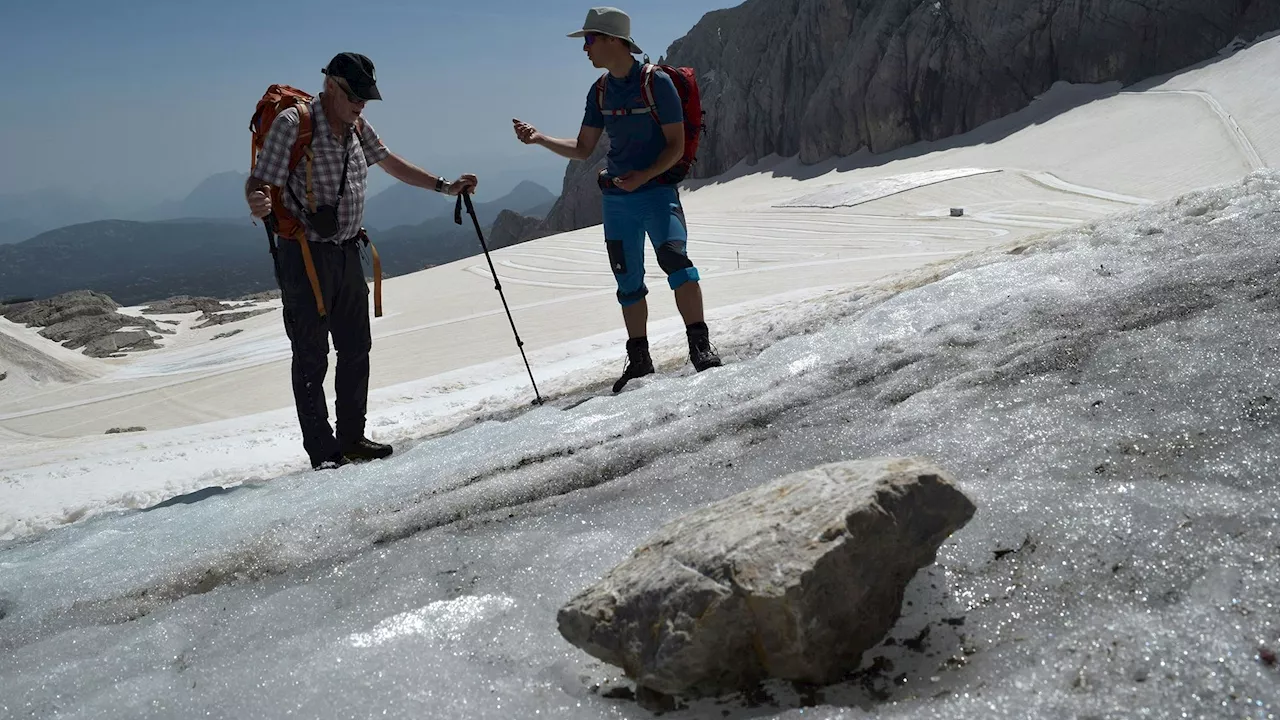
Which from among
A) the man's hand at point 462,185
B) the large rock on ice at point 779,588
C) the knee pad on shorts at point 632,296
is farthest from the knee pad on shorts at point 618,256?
the large rock on ice at point 779,588

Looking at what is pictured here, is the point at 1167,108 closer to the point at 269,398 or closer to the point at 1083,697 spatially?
the point at 269,398

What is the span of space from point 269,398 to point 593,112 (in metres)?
5.63

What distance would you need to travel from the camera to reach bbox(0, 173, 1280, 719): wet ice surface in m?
1.99

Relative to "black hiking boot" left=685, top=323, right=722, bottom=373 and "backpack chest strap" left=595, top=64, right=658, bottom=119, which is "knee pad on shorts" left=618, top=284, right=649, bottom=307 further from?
"backpack chest strap" left=595, top=64, right=658, bottom=119

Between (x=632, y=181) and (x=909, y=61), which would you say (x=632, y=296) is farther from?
(x=909, y=61)

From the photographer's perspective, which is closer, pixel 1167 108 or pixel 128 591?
pixel 128 591

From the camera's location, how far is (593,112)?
563 centimetres

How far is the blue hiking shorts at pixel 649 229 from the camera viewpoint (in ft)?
17.7

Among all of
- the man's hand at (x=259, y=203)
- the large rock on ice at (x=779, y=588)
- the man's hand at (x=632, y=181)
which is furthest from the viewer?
the man's hand at (x=632, y=181)

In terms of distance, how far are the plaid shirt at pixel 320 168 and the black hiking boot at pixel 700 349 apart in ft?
6.72

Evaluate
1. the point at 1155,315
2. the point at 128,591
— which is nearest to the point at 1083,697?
the point at 1155,315

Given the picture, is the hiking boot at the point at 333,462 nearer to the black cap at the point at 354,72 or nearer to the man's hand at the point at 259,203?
the man's hand at the point at 259,203

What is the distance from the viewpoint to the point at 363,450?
520cm

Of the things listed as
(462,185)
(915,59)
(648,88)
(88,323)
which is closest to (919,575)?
(648,88)
